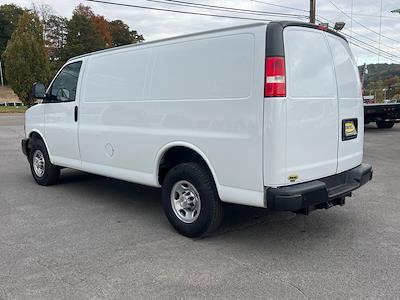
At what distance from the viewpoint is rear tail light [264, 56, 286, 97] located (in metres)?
3.62

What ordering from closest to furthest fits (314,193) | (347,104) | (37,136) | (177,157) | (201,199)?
(314,193), (201,199), (347,104), (177,157), (37,136)

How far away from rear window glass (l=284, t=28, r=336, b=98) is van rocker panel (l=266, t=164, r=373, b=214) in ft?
2.85

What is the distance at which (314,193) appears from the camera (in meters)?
3.81

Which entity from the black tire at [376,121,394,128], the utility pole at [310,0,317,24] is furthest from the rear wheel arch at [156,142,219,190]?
the utility pole at [310,0,317,24]

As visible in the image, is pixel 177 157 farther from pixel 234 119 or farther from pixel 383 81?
pixel 383 81

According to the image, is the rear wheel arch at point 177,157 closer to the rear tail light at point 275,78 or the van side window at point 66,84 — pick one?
the rear tail light at point 275,78

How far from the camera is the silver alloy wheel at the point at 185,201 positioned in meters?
4.43

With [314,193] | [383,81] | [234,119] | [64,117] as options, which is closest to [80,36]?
[383,81]

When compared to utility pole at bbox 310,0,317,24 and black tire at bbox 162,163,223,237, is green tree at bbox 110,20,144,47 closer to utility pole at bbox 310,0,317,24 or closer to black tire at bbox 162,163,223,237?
utility pole at bbox 310,0,317,24

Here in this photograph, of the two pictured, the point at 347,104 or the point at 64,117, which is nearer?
the point at 347,104

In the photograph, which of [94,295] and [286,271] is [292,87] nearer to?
[286,271]

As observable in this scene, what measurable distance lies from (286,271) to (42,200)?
160 inches

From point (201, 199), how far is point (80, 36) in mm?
78379

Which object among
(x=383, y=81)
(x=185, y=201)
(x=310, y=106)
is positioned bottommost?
(x=185, y=201)
